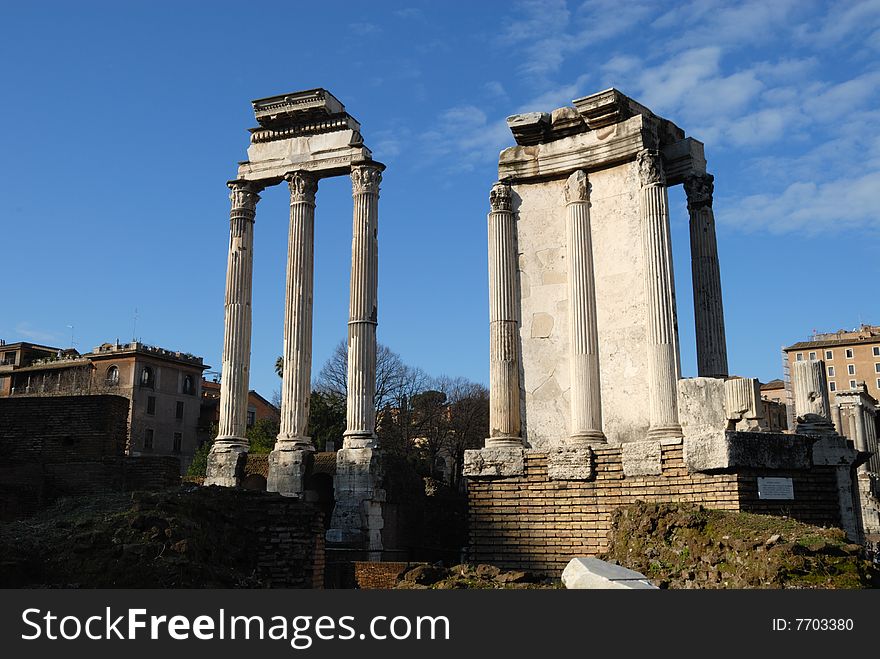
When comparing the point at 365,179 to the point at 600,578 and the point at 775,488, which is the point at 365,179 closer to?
the point at 775,488

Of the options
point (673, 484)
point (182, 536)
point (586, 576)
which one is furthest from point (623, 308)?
point (182, 536)

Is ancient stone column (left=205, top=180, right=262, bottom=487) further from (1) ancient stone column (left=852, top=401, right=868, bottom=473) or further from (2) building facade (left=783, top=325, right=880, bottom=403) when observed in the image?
(2) building facade (left=783, top=325, right=880, bottom=403)

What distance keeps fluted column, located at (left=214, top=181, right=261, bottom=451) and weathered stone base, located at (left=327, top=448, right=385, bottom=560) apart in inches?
151

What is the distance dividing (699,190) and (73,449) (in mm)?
16574

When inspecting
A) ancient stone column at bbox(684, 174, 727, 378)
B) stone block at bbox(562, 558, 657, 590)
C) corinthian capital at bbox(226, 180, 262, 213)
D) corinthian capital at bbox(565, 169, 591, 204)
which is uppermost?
corinthian capital at bbox(226, 180, 262, 213)

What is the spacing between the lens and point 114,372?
5850 cm

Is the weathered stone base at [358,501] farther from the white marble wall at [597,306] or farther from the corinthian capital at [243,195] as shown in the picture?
the white marble wall at [597,306]

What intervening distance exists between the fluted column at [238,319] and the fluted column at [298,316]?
1333 millimetres

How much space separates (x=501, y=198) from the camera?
13.1m

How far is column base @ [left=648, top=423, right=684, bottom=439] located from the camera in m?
11.1

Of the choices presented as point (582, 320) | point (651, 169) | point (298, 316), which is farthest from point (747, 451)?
point (298, 316)

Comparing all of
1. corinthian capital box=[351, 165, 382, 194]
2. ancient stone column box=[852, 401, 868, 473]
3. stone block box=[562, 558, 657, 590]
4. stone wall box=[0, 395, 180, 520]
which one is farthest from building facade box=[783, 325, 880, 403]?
stone block box=[562, 558, 657, 590]
